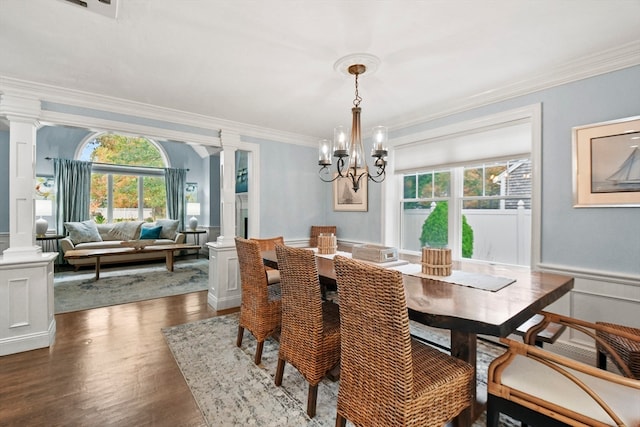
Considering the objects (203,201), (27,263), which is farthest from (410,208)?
(203,201)

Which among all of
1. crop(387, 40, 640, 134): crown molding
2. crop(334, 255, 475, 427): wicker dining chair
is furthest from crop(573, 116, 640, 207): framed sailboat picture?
crop(334, 255, 475, 427): wicker dining chair

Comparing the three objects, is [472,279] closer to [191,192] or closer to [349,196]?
[349,196]

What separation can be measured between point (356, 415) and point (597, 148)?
254 centimetres

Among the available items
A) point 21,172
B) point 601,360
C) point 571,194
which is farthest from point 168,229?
point 601,360

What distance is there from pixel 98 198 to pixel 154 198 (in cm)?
114

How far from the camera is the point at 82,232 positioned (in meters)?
5.84

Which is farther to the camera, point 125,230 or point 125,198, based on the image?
point 125,198

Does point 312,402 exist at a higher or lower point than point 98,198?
lower

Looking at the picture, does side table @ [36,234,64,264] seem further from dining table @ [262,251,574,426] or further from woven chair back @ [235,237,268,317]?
dining table @ [262,251,574,426]

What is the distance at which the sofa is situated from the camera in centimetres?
567

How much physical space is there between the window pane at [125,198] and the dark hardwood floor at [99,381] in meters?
4.45

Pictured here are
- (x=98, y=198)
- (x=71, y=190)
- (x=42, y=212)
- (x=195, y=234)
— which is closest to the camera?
(x=42, y=212)

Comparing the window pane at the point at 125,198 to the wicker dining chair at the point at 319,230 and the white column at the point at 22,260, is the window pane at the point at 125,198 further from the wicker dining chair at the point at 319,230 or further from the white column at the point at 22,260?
the wicker dining chair at the point at 319,230

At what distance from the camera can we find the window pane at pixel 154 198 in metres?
7.31
